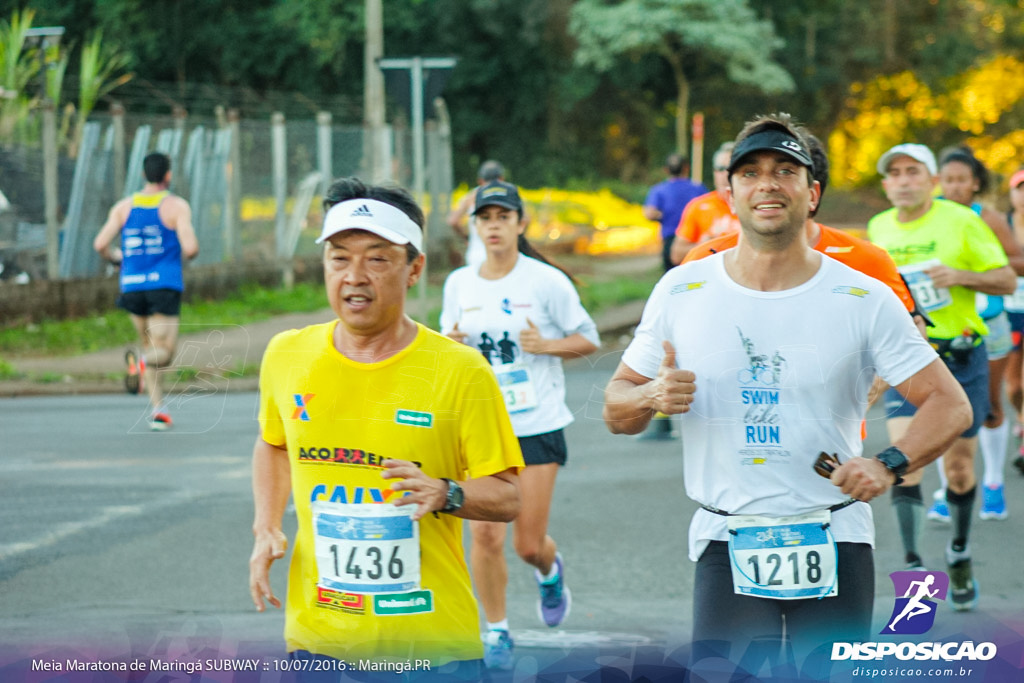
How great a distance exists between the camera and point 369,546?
3236 millimetres

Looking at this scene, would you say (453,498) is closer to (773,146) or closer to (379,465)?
(379,465)

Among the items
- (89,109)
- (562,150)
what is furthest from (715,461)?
(562,150)

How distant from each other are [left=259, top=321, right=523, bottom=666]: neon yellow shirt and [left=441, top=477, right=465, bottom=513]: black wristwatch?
9cm

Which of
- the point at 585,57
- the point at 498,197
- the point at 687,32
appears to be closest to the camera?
the point at 498,197

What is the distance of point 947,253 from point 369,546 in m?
3.99

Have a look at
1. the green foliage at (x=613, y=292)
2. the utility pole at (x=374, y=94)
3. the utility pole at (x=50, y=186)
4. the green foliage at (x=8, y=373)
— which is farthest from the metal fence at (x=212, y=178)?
the green foliage at (x=613, y=292)

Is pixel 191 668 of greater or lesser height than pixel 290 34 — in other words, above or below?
below

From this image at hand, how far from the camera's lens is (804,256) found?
11.3ft

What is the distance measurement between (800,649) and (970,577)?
297cm

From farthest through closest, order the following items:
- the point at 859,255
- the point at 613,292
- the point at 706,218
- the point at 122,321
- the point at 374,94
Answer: the point at 613,292 → the point at 374,94 → the point at 122,321 → the point at 706,218 → the point at 859,255

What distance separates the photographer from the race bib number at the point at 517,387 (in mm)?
5750

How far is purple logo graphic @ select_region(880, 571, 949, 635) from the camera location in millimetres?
3986

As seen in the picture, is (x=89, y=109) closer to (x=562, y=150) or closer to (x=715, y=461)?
(x=715, y=461)

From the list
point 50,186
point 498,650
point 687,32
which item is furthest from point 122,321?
point 687,32
